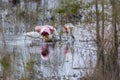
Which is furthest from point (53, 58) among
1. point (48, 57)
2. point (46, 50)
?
point (46, 50)

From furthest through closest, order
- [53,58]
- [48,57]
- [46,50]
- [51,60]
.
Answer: [46,50], [48,57], [53,58], [51,60]

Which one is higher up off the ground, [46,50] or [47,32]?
[47,32]

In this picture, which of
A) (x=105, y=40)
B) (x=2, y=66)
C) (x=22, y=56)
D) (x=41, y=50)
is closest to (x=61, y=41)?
(x=41, y=50)

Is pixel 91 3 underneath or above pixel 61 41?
above

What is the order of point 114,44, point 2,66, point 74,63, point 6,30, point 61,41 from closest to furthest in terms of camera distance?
1. point 2,66
2. point 114,44
3. point 74,63
4. point 61,41
5. point 6,30

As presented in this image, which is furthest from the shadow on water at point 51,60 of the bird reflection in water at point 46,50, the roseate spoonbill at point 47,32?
the roseate spoonbill at point 47,32

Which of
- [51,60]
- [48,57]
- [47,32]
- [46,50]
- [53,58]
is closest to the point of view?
[51,60]

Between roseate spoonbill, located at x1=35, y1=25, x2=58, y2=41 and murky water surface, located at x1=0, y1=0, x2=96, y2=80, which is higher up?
roseate spoonbill, located at x1=35, y1=25, x2=58, y2=41

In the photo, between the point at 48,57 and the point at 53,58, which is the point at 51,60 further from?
the point at 48,57

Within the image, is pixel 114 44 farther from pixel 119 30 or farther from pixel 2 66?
pixel 2 66

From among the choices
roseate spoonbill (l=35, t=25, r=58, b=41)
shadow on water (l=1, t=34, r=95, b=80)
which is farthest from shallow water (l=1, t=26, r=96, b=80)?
roseate spoonbill (l=35, t=25, r=58, b=41)

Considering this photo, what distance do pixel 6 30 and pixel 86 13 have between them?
480 centimetres

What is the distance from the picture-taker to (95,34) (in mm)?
7078

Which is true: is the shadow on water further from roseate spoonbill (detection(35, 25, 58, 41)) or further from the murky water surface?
roseate spoonbill (detection(35, 25, 58, 41))
